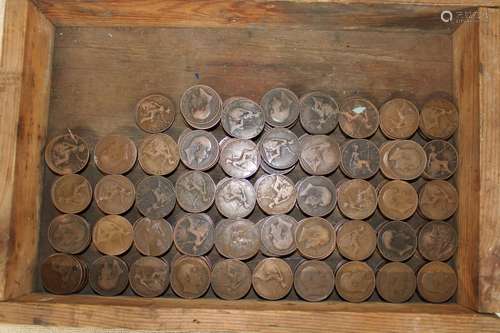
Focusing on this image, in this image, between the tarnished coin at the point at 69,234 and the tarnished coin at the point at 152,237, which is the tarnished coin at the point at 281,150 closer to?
the tarnished coin at the point at 152,237

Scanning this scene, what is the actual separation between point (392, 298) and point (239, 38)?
1.54 metres

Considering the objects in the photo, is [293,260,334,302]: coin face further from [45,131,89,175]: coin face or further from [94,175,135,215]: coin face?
[45,131,89,175]: coin face

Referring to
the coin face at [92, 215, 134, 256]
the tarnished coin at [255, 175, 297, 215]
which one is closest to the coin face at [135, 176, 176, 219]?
the coin face at [92, 215, 134, 256]

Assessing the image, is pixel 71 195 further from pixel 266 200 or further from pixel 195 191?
pixel 266 200

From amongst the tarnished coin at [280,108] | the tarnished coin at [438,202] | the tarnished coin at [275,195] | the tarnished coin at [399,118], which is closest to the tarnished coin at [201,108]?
the tarnished coin at [280,108]

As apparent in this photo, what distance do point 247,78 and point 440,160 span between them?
1.07m

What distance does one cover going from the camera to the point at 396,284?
2334 millimetres

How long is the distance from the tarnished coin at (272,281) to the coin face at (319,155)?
1.67ft

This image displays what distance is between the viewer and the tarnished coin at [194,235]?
2.35m

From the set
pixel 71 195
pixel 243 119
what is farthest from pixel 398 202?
pixel 71 195

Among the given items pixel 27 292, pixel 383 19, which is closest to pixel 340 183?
pixel 383 19

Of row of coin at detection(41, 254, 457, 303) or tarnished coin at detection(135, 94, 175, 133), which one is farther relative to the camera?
tarnished coin at detection(135, 94, 175, 133)

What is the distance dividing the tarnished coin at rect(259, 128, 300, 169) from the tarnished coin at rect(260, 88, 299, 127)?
7 centimetres

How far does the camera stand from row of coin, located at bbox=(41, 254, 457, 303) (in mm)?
2320
